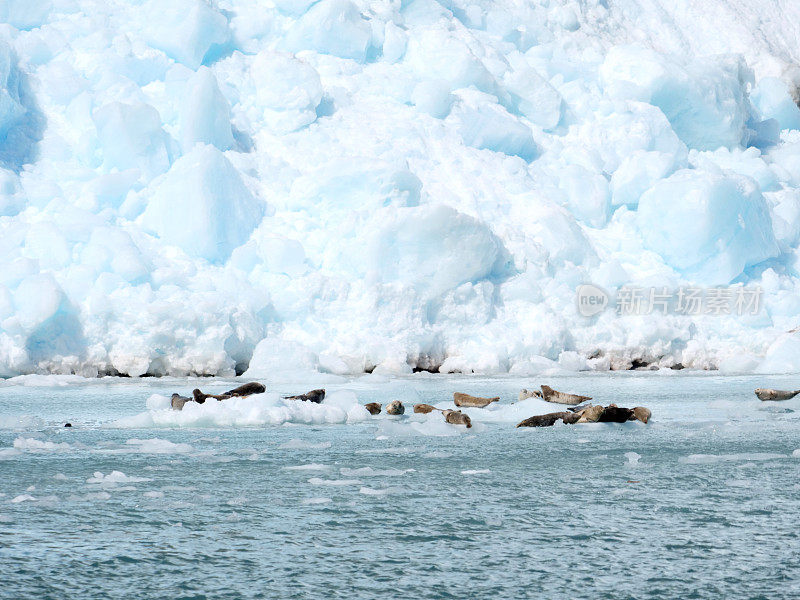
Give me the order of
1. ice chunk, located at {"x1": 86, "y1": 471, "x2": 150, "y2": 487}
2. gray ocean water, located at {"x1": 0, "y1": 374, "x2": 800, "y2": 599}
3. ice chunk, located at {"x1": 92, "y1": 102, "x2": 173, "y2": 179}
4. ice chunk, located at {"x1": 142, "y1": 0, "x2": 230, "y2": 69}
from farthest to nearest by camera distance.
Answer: ice chunk, located at {"x1": 142, "y1": 0, "x2": 230, "y2": 69} → ice chunk, located at {"x1": 92, "y1": 102, "x2": 173, "y2": 179} → ice chunk, located at {"x1": 86, "y1": 471, "x2": 150, "y2": 487} → gray ocean water, located at {"x1": 0, "y1": 374, "x2": 800, "y2": 599}

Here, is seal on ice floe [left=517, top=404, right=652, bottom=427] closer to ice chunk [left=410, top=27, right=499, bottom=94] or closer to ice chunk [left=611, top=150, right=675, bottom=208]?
ice chunk [left=611, top=150, right=675, bottom=208]

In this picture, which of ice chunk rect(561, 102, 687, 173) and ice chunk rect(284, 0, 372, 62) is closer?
ice chunk rect(284, 0, 372, 62)

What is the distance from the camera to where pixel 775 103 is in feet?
80.4

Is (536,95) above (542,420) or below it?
above

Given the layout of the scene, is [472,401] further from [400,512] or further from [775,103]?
[775,103]

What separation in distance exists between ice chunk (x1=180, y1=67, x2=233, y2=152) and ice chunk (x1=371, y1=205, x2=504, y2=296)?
3.92 metres

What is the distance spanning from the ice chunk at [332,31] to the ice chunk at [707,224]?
729cm

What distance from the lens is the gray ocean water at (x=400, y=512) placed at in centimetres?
321

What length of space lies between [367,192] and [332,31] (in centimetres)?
499

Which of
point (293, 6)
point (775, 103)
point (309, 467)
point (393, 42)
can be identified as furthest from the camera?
point (775, 103)

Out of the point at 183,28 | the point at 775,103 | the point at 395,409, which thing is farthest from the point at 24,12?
the point at 775,103

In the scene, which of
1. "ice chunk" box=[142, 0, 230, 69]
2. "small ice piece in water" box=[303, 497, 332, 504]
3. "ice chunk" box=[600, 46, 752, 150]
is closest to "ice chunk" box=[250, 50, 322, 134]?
"ice chunk" box=[142, 0, 230, 69]

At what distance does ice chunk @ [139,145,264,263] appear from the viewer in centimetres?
1619

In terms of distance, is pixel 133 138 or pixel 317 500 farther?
pixel 133 138
